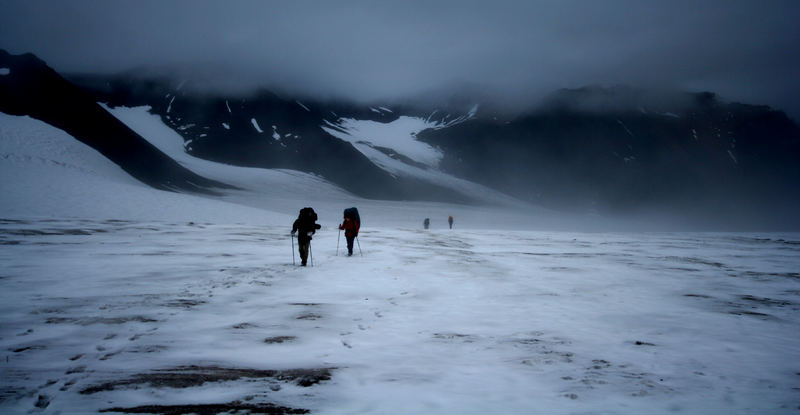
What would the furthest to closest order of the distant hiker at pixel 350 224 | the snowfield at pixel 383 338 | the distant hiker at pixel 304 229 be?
the distant hiker at pixel 350 224, the distant hiker at pixel 304 229, the snowfield at pixel 383 338

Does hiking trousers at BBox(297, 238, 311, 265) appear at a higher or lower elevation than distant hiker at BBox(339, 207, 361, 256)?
lower

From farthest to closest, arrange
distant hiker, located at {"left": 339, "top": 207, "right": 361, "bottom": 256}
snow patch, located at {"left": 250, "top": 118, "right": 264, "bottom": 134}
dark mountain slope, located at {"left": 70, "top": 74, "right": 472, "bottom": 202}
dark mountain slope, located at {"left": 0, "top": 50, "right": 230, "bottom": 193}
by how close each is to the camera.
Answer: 1. snow patch, located at {"left": 250, "top": 118, "right": 264, "bottom": 134}
2. dark mountain slope, located at {"left": 70, "top": 74, "right": 472, "bottom": 202}
3. dark mountain slope, located at {"left": 0, "top": 50, "right": 230, "bottom": 193}
4. distant hiker, located at {"left": 339, "top": 207, "right": 361, "bottom": 256}

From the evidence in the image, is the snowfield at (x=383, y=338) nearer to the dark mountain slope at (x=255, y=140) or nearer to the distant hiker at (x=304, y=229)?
the distant hiker at (x=304, y=229)

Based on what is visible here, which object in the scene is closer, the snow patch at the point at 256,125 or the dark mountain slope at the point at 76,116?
the dark mountain slope at the point at 76,116

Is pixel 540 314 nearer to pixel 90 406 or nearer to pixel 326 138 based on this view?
pixel 90 406

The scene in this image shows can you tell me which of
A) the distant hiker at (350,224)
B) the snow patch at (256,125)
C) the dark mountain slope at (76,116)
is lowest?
the distant hiker at (350,224)

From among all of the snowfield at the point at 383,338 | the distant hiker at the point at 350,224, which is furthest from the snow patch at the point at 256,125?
the snowfield at the point at 383,338

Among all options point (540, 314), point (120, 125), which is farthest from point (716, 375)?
point (120, 125)

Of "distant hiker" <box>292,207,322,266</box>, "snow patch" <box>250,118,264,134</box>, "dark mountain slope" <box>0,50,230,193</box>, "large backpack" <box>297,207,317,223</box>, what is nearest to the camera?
"distant hiker" <box>292,207,322,266</box>

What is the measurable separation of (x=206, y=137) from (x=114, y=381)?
18014 cm

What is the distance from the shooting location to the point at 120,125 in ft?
265

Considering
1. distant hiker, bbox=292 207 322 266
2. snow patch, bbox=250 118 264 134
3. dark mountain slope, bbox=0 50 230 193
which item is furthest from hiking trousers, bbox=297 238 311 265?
snow patch, bbox=250 118 264 134

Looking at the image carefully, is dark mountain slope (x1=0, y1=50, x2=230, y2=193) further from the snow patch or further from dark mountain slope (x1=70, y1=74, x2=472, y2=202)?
the snow patch

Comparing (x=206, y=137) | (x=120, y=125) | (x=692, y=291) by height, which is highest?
(x=206, y=137)
